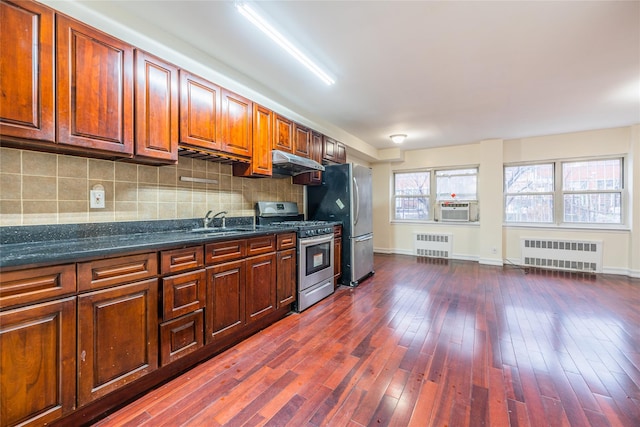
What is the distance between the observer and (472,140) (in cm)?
533

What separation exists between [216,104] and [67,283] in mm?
1710

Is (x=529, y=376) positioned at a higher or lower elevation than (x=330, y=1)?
lower

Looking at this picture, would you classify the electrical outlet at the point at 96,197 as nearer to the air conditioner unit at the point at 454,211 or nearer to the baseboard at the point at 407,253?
the baseboard at the point at 407,253

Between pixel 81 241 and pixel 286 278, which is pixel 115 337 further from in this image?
pixel 286 278

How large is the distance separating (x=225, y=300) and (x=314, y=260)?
124 cm

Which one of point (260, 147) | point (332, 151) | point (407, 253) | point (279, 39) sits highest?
point (279, 39)

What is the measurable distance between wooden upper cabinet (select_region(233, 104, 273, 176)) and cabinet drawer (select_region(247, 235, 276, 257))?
29.4 inches

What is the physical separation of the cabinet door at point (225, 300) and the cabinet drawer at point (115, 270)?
43cm

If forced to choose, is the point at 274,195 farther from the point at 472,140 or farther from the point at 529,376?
the point at 472,140

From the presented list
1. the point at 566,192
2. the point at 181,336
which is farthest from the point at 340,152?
the point at 566,192

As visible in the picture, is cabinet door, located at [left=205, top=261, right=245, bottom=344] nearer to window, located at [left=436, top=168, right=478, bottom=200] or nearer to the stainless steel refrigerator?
the stainless steel refrigerator

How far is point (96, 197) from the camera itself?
188 cm

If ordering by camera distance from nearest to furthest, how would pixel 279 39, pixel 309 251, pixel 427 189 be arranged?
pixel 279 39 → pixel 309 251 → pixel 427 189

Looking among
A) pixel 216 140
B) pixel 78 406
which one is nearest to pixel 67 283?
pixel 78 406
